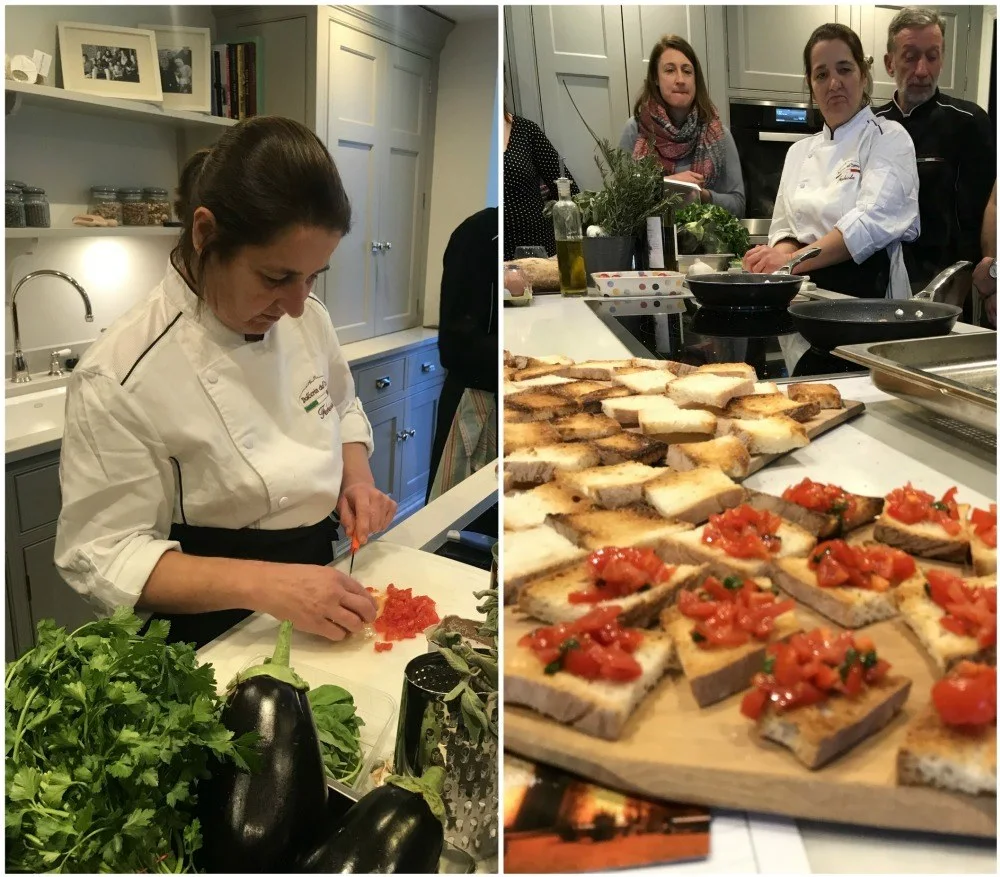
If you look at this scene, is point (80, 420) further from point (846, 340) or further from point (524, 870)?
point (846, 340)

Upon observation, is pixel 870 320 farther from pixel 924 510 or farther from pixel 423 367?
pixel 423 367

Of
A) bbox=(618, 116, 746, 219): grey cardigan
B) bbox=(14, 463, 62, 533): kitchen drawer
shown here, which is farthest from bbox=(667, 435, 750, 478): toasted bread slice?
bbox=(14, 463, 62, 533): kitchen drawer

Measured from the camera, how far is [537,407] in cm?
101

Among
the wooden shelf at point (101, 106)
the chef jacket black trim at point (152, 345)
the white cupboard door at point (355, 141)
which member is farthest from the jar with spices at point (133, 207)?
the chef jacket black trim at point (152, 345)

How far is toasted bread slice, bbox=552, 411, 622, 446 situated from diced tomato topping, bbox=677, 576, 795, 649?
1.17ft

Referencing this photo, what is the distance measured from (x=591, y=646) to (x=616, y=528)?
19 cm

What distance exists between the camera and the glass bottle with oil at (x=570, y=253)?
1912 mm

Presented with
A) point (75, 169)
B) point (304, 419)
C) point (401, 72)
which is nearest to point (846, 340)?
point (304, 419)

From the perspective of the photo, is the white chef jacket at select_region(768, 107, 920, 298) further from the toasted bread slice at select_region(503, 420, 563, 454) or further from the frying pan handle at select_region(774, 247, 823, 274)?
the toasted bread slice at select_region(503, 420, 563, 454)

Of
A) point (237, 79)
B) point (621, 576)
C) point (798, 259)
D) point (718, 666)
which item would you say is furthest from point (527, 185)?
point (718, 666)

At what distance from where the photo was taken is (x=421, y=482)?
126 inches

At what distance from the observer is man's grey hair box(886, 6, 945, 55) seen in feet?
2.77

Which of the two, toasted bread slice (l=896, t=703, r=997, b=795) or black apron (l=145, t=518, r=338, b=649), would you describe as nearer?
toasted bread slice (l=896, t=703, r=997, b=795)

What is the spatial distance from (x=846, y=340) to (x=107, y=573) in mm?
1032
